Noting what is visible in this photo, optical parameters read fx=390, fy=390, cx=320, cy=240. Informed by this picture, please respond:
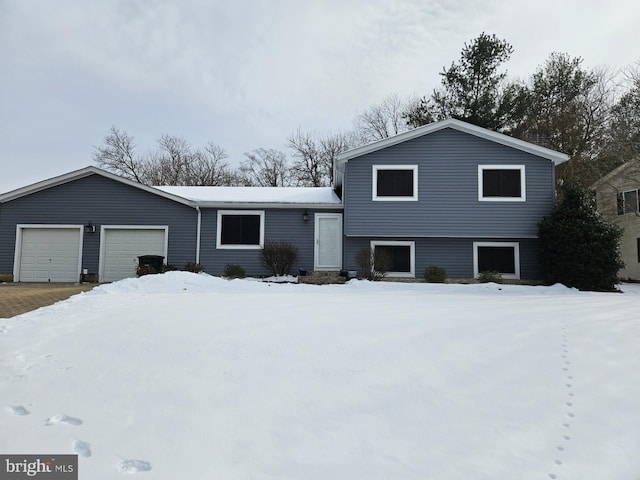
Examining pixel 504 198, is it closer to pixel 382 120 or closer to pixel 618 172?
pixel 618 172

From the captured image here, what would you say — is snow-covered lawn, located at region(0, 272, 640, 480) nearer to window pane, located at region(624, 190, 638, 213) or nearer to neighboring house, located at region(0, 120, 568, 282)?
neighboring house, located at region(0, 120, 568, 282)

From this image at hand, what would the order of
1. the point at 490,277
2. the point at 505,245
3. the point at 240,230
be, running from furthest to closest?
the point at 240,230 → the point at 505,245 → the point at 490,277

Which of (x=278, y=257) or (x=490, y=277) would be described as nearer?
(x=490, y=277)

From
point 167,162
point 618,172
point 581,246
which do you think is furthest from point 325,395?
point 167,162

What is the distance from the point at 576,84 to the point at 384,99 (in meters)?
12.8

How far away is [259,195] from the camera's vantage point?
1536 cm

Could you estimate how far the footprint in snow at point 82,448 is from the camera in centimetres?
246

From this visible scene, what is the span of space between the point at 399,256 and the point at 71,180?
473 inches

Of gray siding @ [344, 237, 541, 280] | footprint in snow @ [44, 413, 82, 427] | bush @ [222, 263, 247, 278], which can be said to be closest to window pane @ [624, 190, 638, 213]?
gray siding @ [344, 237, 541, 280]

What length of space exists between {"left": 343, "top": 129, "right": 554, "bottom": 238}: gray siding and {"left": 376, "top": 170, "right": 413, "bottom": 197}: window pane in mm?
312

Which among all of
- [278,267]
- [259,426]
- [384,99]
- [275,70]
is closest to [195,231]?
[278,267]

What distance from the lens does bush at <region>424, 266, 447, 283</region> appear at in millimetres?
12867

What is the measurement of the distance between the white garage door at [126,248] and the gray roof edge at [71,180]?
133 cm

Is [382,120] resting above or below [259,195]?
above
